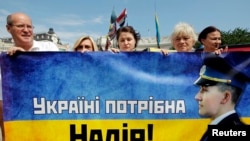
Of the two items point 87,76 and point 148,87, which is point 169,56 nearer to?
point 148,87

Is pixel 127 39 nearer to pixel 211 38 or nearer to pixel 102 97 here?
pixel 102 97

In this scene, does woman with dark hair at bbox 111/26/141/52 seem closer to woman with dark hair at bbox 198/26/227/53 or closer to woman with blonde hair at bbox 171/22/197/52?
woman with blonde hair at bbox 171/22/197/52

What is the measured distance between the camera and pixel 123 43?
13.3 ft

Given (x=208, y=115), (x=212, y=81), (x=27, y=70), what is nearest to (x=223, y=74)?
(x=212, y=81)

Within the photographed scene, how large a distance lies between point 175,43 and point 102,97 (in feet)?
3.88

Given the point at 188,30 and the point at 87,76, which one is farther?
the point at 188,30

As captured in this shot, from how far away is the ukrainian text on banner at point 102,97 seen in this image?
11.8ft

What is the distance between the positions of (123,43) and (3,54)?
1.33m

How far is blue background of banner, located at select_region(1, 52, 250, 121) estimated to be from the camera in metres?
3.62

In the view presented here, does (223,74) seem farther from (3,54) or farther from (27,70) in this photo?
(3,54)

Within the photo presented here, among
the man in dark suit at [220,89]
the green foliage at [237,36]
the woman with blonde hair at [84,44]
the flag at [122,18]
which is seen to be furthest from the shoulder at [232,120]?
the green foliage at [237,36]

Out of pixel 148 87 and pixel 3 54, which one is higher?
pixel 3 54

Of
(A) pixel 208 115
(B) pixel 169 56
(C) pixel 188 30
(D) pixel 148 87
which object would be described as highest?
(C) pixel 188 30

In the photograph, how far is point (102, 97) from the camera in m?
3.63
